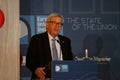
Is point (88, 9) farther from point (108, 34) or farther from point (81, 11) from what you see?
point (108, 34)

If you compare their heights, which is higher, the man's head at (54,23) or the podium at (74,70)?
the man's head at (54,23)

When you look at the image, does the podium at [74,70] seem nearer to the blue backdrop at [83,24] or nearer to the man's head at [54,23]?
the man's head at [54,23]

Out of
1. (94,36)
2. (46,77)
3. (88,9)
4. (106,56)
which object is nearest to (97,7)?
(88,9)

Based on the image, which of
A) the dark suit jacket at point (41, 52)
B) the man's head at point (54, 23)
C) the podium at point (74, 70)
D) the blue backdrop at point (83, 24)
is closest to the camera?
the podium at point (74, 70)

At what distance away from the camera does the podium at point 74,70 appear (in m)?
2.35

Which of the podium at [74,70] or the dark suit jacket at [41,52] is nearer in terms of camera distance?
the podium at [74,70]

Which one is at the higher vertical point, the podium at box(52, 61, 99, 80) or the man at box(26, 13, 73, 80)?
the man at box(26, 13, 73, 80)

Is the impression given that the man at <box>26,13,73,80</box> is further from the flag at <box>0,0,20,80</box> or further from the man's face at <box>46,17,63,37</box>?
the flag at <box>0,0,20,80</box>

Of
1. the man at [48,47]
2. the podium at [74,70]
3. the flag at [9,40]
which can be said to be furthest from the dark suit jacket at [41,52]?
the podium at [74,70]

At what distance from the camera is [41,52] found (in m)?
3.21

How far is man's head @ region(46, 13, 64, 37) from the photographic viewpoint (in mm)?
3023

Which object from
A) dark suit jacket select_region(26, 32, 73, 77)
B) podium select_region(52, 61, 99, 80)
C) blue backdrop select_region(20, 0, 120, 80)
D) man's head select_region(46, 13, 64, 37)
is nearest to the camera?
podium select_region(52, 61, 99, 80)

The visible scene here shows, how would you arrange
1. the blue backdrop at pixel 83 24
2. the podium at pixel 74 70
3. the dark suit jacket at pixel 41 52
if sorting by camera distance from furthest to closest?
1. the blue backdrop at pixel 83 24
2. the dark suit jacket at pixel 41 52
3. the podium at pixel 74 70

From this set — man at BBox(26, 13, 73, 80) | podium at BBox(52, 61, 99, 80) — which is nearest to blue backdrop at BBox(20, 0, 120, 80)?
man at BBox(26, 13, 73, 80)
